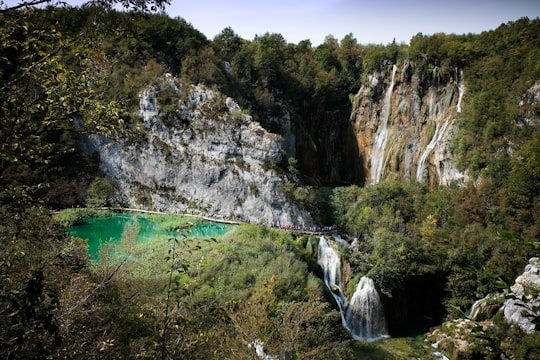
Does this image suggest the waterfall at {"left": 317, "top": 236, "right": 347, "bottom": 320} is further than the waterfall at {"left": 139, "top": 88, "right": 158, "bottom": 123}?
No

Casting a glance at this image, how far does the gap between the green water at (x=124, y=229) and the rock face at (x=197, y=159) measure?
8.10 feet

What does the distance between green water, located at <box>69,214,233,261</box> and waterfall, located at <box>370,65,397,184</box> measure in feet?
51.9

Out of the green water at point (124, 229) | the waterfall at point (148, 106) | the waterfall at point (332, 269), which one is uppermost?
the waterfall at point (148, 106)

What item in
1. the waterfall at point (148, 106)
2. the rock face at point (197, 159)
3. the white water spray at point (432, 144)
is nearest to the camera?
the rock face at point (197, 159)

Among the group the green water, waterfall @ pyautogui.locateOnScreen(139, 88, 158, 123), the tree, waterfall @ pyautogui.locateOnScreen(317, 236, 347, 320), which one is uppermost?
waterfall @ pyautogui.locateOnScreen(139, 88, 158, 123)

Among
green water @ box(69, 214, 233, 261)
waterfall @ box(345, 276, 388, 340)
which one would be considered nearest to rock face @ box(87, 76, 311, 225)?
green water @ box(69, 214, 233, 261)

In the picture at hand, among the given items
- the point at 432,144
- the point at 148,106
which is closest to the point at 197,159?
the point at 148,106

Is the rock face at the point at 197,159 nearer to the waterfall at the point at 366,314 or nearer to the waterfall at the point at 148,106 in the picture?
the waterfall at the point at 148,106

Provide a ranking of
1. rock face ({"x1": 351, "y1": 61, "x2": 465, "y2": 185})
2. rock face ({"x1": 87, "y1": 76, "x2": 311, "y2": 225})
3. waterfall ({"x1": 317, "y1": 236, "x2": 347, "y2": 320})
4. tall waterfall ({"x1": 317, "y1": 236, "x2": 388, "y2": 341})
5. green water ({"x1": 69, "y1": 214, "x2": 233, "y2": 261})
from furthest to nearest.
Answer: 1. rock face ({"x1": 351, "y1": 61, "x2": 465, "y2": 185})
2. rock face ({"x1": 87, "y1": 76, "x2": 311, "y2": 225})
3. green water ({"x1": 69, "y1": 214, "x2": 233, "y2": 261})
4. waterfall ({"x1": 317, "y1": 236, "x2": 347, "y2": 320})
5. tall waterfall ({"x1": 317, "y1": 236, "x2": 388, "y2": 341})

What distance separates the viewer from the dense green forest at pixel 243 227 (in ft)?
12.7

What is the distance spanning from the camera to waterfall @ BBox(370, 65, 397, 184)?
32.4 m

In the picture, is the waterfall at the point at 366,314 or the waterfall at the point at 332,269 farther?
the waterfall at the point at 332,269

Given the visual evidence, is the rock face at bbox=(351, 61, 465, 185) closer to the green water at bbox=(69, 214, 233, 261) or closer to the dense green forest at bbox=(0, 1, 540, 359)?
the dense green forest at bbox=(0, 1, 540, 359)

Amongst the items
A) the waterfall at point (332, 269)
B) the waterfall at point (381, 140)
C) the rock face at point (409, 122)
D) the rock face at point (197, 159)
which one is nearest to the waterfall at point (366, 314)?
the waterfall at point (332, 269)
